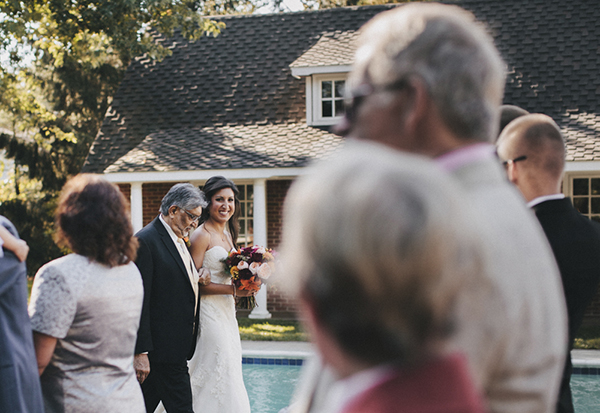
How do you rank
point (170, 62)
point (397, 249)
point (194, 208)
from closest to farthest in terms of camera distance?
point (397, 249)
point (194, 208)
point (170, 62)

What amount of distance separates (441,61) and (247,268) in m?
4.71

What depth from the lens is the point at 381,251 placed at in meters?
0.70

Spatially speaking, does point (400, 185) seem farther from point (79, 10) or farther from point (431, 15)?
point (79, 10)

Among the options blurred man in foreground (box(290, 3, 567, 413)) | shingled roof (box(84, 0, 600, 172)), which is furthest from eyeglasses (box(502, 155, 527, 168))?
shingled roof (box(84, 0, 600, 172))

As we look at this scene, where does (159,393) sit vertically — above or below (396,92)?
below

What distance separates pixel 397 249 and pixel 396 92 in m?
0.39

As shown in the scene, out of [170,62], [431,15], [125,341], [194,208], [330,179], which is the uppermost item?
[170,62]

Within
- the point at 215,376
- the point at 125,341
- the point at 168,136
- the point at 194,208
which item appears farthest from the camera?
the point at 168,136

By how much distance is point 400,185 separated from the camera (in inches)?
28.0

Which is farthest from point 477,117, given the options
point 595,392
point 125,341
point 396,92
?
point 595,392

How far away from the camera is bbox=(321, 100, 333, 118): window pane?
570 inches

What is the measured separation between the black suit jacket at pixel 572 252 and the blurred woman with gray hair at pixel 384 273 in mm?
1738

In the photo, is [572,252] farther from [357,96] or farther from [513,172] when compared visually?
[357,96]

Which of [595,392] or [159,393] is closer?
[159,393]
